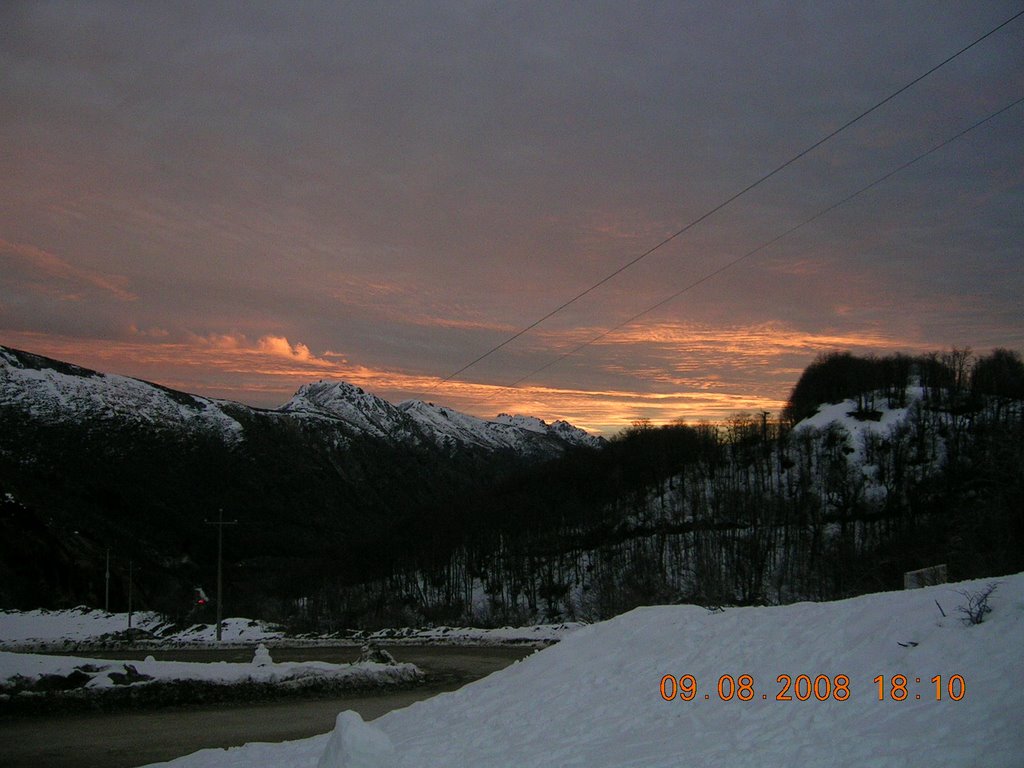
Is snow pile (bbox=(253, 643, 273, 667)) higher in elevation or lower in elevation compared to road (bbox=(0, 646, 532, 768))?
lower

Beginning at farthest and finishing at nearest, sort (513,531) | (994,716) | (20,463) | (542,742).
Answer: (20,463) < (513,531) < (542,742) < (994,716)

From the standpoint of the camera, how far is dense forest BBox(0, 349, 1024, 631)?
73688mm

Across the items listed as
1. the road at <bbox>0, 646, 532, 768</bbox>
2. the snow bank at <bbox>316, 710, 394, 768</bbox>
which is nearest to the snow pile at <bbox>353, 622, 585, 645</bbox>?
the road at <bbox>0, 646, 532, 768</bbox>

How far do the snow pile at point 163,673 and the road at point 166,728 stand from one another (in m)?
1.34

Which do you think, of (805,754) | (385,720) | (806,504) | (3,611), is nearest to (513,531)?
(806,504)

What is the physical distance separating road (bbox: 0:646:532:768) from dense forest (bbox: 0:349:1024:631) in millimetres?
30376

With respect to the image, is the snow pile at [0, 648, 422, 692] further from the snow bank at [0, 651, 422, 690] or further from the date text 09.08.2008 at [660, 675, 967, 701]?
the date text 09.08.2008 at [660, 675, 967, 701]

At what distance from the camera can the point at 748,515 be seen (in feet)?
289

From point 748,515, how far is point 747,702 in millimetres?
80461

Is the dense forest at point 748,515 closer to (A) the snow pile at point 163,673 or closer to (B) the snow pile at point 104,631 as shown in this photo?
(B) the snow pile at point 104,631

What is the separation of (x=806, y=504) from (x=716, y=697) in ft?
264

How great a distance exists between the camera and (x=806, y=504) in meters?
86.9

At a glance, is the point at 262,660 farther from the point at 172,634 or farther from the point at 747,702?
the point at 172,634

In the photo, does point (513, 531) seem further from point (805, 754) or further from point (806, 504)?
point (805, 754)
